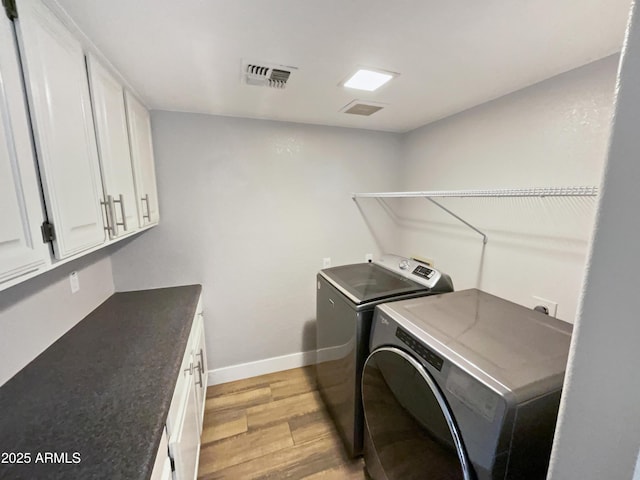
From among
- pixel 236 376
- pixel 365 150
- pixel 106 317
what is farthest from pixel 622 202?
pixel 236 376

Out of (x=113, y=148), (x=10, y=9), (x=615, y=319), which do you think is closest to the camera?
(x=615, y=319)

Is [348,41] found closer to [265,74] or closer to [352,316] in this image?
[265,74]

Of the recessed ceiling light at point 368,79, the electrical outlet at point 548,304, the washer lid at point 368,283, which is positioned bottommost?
the electrical outlet at point 548,304

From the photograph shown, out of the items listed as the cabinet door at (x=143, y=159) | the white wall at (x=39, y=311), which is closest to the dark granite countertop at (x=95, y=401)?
the white wall at (x=39, y=311)

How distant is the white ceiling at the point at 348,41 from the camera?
0.91 metres

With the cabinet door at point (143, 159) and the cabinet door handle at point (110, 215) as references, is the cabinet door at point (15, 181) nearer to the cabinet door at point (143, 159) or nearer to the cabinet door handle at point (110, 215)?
the cabinet door handle at point (110, 215)

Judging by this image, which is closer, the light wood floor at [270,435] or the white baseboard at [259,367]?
the light wood floor at [270,435]

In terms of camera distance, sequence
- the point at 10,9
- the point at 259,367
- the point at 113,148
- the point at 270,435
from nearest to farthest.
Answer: the point at 10,9 < the point at 113,148 < the point at 270,435 < the point at 259,367

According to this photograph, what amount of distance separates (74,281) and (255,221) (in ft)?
3.82

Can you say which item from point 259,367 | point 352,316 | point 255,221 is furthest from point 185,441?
point 255,221

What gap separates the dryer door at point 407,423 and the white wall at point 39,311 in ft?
4.73

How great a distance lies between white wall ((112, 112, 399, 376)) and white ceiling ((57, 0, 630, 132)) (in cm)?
47

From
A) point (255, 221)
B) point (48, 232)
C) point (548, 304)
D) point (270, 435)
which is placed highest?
point (48, 232)

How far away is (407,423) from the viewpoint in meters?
1.02
